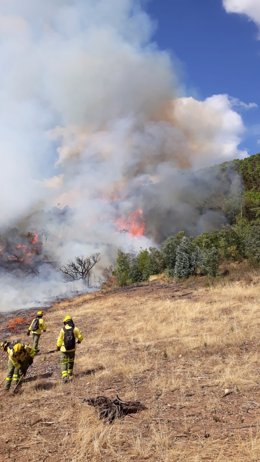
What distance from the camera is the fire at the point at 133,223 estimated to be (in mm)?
43438

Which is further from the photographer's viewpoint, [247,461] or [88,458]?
[88,458]

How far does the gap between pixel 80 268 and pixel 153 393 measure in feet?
101

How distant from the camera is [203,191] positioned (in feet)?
160

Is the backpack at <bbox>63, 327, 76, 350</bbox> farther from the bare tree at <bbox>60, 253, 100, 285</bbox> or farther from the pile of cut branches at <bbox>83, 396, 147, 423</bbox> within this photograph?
the bare tree at <bbox>60, 253, 100, 285</bbox>

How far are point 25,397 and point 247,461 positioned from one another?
19.4 ft

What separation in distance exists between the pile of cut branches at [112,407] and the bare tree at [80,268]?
29.8 metres

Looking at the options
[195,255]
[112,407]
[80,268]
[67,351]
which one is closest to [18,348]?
[67,351]

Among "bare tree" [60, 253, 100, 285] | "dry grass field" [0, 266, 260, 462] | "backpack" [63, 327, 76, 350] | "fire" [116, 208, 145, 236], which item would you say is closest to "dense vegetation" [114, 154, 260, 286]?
"bare tree" [60, 253, 100, 285]

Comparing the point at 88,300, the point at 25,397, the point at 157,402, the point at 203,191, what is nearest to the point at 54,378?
the point at 25,397

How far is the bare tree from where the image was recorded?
3862 cm

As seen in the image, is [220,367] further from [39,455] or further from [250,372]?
[39,455]

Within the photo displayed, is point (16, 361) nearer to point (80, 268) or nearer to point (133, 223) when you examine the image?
point (80, 268)

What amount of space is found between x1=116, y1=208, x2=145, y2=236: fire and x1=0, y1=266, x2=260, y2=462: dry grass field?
24541 mm

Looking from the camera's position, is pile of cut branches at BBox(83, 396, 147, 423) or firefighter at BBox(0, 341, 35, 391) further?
firefighter at BBox(0, 341, 35, 391)
